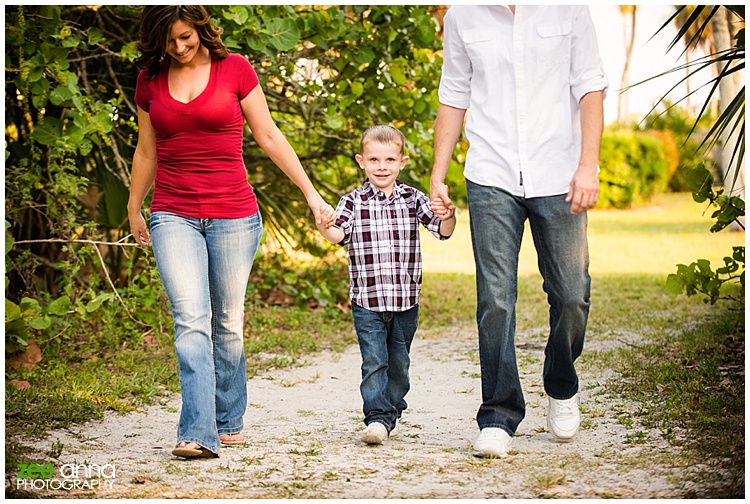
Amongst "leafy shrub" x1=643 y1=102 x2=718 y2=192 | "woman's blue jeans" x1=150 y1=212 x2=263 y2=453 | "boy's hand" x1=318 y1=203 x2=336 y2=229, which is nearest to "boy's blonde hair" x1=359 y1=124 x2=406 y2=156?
"boy's hand" x1=318 y1=203 x2=336 y2=229

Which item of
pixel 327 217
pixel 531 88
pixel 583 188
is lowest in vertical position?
pixel 327 217

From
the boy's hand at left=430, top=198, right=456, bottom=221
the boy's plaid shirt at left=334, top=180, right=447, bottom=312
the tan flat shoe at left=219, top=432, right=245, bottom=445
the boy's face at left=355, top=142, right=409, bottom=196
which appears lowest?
the tan flat shoe at left=219, top=432, right=245, bottom=445

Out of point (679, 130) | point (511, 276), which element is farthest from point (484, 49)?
point (679, 130)

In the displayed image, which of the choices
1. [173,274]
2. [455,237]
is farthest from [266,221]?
[455,237]

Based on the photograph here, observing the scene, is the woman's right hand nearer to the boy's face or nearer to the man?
the boy's face

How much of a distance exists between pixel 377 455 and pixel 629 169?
57.1ft

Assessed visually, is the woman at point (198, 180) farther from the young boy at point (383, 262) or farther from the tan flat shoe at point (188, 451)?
the young boy at point (383, 262)

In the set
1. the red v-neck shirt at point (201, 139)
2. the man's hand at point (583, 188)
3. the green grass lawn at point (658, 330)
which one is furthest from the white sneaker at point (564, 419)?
the red v-neck shirt at point (201, 139)

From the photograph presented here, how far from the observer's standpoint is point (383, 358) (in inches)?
146

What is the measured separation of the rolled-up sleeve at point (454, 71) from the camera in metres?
3.54

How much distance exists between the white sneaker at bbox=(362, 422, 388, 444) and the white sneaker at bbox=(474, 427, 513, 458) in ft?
1.25

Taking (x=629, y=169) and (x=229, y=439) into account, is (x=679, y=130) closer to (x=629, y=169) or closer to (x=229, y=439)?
(x=629, y=169)

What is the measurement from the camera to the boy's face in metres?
3.73

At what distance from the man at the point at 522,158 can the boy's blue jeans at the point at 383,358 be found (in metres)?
0.37
